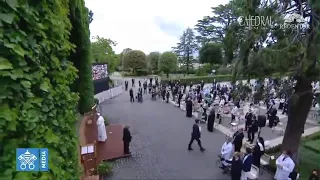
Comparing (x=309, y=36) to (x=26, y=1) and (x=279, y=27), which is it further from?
(x=26, y=1)

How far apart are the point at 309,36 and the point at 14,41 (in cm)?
940

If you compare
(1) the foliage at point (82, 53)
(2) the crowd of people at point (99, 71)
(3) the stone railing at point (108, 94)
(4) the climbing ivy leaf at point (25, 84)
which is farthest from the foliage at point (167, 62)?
(4) the climbing ivy leaf at point (25, 84)

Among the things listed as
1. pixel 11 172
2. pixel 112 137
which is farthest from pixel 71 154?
pixel 112 137

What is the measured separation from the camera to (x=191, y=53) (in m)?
66.6

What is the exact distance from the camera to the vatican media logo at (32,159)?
2211mm

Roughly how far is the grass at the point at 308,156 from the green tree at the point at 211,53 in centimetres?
3817

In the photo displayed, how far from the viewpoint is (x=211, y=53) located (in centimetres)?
5350

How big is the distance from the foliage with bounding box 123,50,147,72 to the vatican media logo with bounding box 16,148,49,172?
60.8 metres

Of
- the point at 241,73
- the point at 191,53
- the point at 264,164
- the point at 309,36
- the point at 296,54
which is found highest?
the point at 191,53

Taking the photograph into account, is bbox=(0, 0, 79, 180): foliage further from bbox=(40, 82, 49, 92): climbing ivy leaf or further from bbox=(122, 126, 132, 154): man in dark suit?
bbox=(122, 126, 132, 154): man in dark suit

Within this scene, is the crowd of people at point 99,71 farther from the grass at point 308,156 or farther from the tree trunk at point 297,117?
the tree trunk at point 297,117

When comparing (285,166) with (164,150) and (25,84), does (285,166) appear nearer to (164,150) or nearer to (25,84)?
(164,150)

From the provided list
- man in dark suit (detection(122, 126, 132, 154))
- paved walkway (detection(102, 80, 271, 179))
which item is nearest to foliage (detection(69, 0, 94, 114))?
man in dark suit (detection(122, 126, 132, 154))

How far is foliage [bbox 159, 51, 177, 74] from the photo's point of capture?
5830 centimetres
